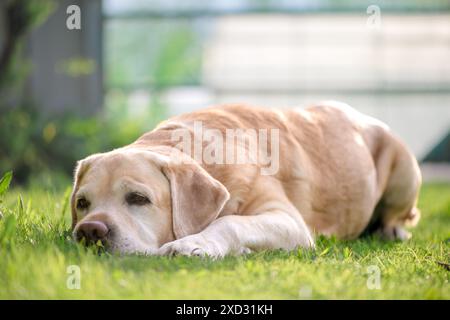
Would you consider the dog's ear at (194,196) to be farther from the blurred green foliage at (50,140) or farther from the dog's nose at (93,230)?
the blurred green foliage at (50,140)

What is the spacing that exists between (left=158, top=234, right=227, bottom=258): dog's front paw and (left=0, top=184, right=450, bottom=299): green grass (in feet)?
0.35

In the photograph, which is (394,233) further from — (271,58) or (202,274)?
(271,58)

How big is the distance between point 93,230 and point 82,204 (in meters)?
0.37

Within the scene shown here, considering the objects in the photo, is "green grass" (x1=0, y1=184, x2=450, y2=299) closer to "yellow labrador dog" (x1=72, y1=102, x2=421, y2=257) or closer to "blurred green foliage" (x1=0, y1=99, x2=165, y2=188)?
"yellow labrador dog" (x1=72, y1=102, x2=421, y2=257)

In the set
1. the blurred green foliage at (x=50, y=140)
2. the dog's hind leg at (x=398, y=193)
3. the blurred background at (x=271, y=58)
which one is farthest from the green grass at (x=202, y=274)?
the blurred background at (x=271, y=58)

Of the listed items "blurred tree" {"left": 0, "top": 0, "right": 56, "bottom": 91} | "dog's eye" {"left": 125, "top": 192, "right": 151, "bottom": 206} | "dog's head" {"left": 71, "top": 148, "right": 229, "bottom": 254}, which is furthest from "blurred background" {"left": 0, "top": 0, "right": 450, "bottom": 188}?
"dog's eye" {"left": 125, "top": 192, "right": 151, "bottom": 206}

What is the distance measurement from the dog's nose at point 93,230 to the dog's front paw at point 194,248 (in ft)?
0.87

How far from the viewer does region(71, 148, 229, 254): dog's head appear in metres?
3.56

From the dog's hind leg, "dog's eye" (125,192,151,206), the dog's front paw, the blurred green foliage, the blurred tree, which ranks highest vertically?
the blurred tree

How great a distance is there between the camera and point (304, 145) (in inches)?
194

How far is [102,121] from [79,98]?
1734 mm

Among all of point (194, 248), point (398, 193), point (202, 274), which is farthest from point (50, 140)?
point (202, 274)

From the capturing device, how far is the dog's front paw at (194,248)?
11.5ft
